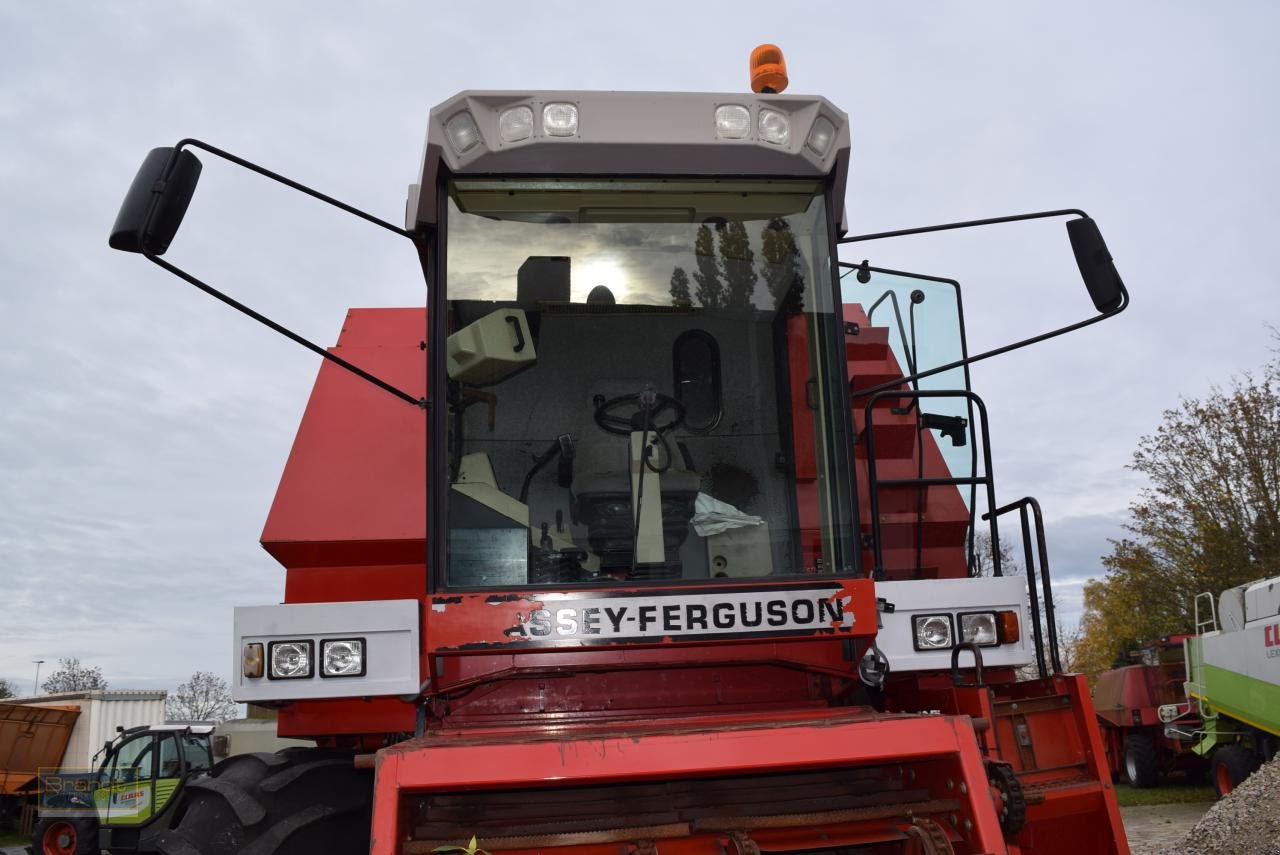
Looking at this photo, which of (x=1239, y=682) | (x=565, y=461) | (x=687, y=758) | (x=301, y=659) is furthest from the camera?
(x=1239, y=682)

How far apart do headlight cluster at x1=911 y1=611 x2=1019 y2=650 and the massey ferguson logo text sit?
355mm

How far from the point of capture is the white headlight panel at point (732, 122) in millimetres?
4039

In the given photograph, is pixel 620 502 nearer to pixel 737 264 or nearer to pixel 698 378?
pixel 698 378

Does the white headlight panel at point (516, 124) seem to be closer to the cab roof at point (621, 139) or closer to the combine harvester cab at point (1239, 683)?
the cab roof at point (621, 139)

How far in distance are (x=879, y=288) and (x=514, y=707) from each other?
2.53 metres

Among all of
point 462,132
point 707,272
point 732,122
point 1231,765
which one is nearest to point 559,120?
point 462,132

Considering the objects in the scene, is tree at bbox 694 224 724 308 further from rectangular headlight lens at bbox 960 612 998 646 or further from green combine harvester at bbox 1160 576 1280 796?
green combine harvester at bbox 1160 576 1280 796

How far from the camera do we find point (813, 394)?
13.4ft

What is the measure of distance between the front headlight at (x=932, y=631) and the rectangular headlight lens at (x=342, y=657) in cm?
186

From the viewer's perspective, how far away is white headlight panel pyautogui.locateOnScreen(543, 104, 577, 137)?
13.1 ft

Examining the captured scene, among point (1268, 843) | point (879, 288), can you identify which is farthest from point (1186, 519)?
point (879, 288)

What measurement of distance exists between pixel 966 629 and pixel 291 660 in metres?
2.29

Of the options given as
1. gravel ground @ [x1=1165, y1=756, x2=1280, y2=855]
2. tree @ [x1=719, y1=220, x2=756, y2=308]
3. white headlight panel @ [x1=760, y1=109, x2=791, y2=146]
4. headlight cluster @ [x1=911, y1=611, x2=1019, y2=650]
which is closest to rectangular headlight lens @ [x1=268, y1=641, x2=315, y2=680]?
tree @ [x1=719, y1=220, x2=756, y2=308]

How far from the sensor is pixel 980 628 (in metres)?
3.92
